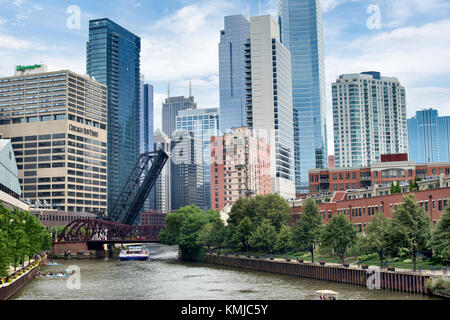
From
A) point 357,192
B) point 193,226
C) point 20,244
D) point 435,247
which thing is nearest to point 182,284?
point 20,244

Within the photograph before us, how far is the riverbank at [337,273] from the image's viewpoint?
50.3 meters

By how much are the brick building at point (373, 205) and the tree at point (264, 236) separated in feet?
35.4

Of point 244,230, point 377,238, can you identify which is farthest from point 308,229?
point 244,230

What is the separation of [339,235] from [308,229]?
9698 mm

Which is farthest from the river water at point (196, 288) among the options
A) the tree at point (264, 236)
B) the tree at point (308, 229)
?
the tree at point (264, 236)

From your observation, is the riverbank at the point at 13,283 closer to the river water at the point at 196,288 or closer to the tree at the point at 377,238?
the river water at the point at 196,288

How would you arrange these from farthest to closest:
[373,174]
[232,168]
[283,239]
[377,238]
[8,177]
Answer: [232,168] < [373,174] < [8,177] < [283,239] < [377,238]

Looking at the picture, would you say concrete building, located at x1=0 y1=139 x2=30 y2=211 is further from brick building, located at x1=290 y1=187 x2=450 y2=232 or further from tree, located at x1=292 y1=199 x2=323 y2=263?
tree, located at x1=292 y1=199 x2=323 y2=263

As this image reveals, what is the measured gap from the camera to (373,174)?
130625mm

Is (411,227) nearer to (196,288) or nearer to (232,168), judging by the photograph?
(196,288)

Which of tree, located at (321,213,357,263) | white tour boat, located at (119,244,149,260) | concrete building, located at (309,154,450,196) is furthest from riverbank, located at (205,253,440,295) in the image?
white tour boat, located at (119,244,149,260)

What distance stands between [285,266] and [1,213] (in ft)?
126
